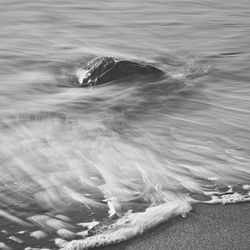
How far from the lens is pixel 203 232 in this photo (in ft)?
8.27

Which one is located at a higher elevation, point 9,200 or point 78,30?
point 78,30

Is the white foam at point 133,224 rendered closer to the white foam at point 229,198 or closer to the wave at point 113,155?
the wave at point 113,155

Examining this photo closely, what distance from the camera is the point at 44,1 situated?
27.9ft

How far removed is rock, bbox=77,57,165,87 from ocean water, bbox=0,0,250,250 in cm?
11

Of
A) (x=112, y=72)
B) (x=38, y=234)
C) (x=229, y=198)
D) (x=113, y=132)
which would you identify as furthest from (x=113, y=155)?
(x=112, y=72)

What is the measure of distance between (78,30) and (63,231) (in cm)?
472

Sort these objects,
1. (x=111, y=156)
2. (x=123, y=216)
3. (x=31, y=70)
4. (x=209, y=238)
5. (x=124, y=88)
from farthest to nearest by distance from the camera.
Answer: (x=31, y=70) < (x=124, y=88) < (x=111, y=156) < (x=123, y=216) < (x=209, y=238)

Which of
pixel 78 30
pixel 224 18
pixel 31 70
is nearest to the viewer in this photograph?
pixel 31 70

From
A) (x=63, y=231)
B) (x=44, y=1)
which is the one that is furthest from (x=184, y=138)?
(x=44, y=1)

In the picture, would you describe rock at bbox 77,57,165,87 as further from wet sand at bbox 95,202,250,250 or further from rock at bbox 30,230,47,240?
rock at bbox 30,230,47,240

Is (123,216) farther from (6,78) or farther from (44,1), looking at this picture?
(44,1)

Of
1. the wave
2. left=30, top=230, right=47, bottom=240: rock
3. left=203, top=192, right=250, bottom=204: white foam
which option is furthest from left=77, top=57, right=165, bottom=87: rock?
left=30, top=230, right=47, bottom=240: rock

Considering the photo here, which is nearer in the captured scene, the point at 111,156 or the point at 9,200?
the point at 9,200

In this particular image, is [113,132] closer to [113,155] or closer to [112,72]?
[113,155]
